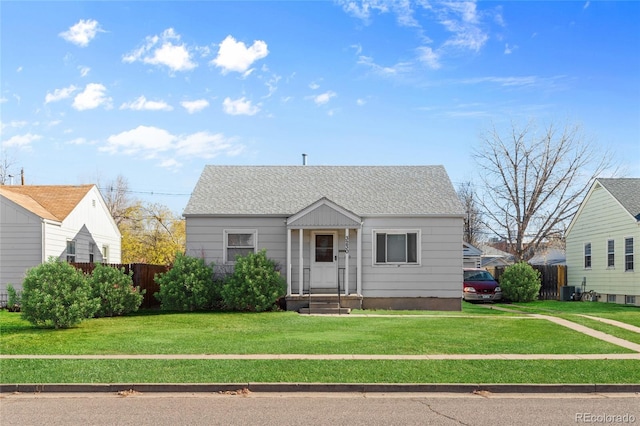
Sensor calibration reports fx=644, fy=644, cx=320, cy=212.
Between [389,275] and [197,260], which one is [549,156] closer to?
[389,275]

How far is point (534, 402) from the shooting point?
913 cm

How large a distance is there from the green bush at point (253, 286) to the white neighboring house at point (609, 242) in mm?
15079

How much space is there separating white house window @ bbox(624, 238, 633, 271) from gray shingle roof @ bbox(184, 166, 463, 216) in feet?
27.7

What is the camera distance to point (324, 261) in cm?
2323

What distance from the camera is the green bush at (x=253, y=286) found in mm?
20891

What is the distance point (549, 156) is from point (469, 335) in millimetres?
27412

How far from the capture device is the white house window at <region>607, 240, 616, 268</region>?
93.3 feet

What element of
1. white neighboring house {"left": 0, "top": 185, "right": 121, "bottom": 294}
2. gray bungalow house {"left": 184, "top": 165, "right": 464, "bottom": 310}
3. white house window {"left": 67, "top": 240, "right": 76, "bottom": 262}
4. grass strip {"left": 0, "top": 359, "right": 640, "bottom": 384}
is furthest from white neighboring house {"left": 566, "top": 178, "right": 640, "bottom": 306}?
white house window {"left": 67, "top": 240, "right": 76, "bottom": 262}

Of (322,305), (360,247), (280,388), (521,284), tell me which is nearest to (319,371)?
(280,388)

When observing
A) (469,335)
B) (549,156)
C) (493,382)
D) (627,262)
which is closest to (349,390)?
(493,382)

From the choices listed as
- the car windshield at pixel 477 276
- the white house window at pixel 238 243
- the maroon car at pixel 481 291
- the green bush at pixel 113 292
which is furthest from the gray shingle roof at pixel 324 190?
the car windshield at pixel 477 276

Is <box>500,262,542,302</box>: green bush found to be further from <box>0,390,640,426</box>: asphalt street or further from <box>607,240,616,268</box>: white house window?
<box>0,390,640,426</box>: asphalt street

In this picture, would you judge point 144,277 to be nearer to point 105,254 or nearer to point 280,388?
point 105,254

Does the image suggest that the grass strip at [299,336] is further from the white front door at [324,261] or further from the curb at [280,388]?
the white front door at [324,261]
